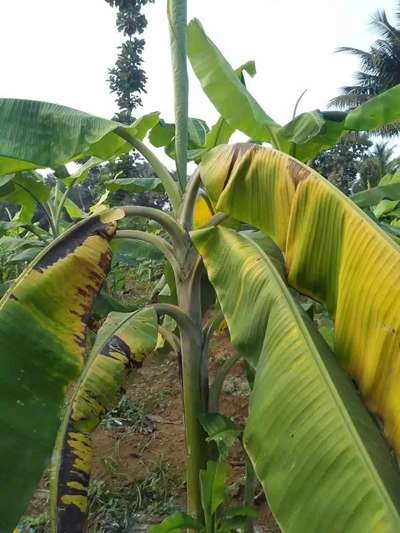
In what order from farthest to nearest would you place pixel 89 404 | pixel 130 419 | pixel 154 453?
pixel 130 419 → pixel 154 453 → pixel 89 404

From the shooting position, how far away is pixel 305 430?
3.16 ft

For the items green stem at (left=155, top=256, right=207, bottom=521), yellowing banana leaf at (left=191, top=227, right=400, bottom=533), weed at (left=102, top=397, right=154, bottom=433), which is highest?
yellowing banana leaf at (left=191, top=227, right=400, bottom=533)

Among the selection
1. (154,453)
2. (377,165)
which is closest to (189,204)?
(154,453)

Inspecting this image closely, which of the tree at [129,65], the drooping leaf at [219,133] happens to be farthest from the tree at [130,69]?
the drooping leaf at [219,133]

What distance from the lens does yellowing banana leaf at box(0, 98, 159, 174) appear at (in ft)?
4.94

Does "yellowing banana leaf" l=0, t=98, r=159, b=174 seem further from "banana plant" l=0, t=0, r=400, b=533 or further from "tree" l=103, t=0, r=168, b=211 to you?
"tree" l=103, t=0, r=168, b=211

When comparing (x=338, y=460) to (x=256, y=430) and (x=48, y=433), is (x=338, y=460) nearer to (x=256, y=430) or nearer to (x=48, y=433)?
(x=256, y=430)

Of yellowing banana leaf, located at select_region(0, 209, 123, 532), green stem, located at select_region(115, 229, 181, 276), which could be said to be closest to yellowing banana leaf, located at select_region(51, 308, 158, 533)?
yellowing banana leaf, located at select_region(0, 209, 123, 532)

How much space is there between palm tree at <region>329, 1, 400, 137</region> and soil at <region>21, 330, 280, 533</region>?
68.7 feet

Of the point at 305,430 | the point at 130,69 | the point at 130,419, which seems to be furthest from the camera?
the point at 130,69

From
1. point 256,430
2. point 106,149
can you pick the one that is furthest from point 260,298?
→ point 106,149

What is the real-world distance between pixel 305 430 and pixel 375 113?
1289mm

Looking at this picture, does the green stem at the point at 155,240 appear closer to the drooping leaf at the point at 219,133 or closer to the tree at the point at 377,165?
the drooping leaf at the point at 219,133

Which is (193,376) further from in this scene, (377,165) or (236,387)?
(377,165)
